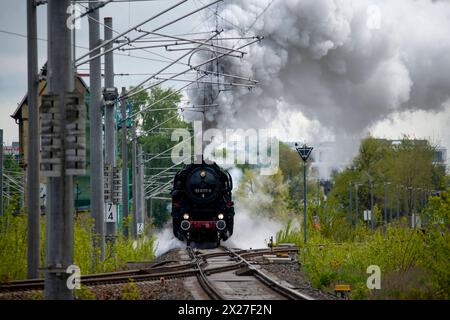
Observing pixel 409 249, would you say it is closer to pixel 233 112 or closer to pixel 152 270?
pixel 152 270

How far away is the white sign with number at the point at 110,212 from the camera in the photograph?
26891mm

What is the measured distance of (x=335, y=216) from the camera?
4122 cm

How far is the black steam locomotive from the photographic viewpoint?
3575 centimetres

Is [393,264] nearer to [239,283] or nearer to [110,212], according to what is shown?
[239,283]

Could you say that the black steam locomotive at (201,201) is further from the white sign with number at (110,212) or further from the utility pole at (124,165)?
the white sign with number at (110,212)

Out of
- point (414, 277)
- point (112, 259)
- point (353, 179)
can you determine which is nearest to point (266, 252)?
point (112, 259)

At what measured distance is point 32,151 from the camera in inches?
803

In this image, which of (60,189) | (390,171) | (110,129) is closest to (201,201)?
(110,129)

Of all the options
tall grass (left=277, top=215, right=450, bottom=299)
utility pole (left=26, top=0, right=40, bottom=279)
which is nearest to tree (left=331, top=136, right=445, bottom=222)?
tall grass (left=277, top=215, right=450, bottom=299)

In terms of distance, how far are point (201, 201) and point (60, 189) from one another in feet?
71.0

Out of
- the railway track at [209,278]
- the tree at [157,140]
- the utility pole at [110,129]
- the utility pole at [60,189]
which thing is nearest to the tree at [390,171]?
the tree at [157,140]

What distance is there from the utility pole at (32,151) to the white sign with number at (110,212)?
6266 millimetres

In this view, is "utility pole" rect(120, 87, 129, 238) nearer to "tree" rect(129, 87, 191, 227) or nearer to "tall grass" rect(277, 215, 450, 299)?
"tall grass" rect(277, 215, 450, 299)

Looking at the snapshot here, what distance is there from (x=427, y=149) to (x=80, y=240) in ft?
163
